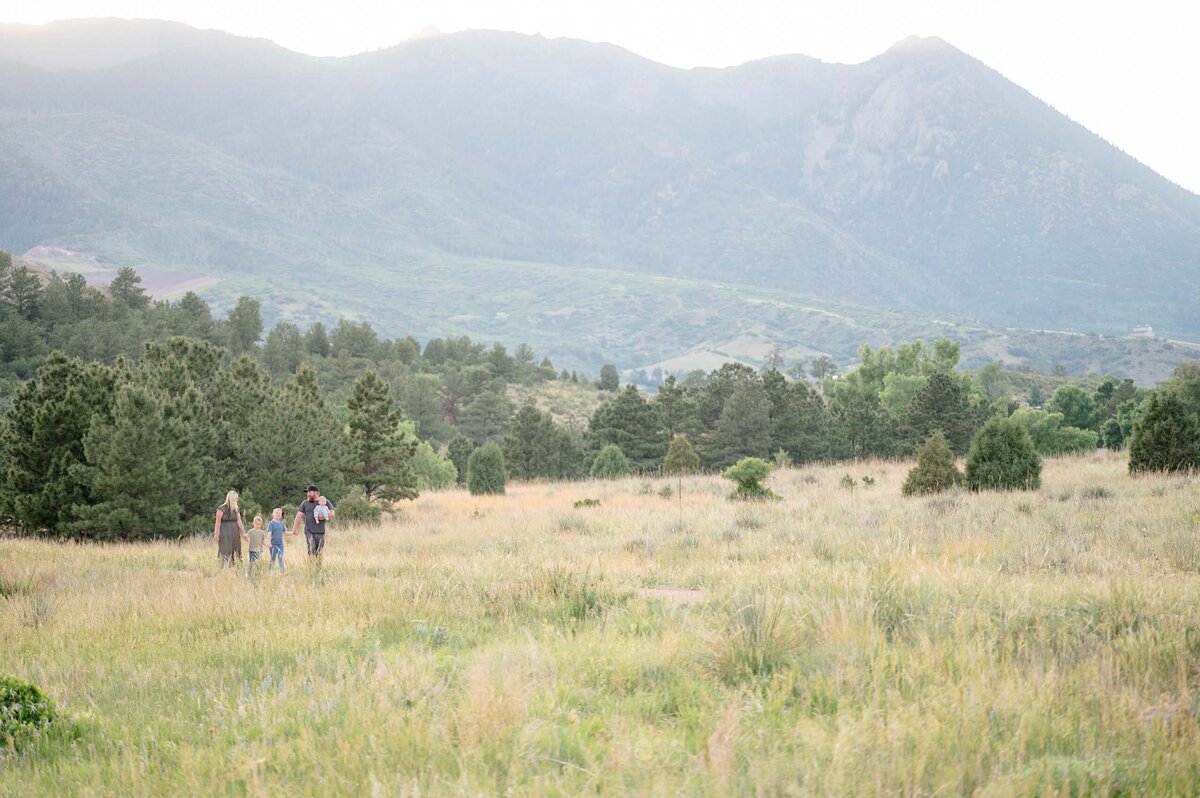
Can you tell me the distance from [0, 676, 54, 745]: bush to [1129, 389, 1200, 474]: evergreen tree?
882 inches

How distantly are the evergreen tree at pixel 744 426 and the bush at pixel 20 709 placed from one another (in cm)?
4764

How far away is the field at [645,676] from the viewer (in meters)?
4.23

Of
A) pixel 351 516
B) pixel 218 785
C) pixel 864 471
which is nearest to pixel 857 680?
pixel 218 785

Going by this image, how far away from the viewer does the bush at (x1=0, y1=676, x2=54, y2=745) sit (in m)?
5.41

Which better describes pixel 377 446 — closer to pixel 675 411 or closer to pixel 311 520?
pixel 311 520

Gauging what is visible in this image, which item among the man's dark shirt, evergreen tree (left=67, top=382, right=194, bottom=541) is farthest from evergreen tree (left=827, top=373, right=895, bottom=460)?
the man's dark shirt

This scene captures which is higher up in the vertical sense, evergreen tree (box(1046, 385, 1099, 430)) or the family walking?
evergreen tree (box(1046, 385, 1099, 430))

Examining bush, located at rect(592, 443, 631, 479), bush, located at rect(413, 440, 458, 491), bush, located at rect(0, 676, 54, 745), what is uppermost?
bush, located at rect(0, 676, 54, 745)

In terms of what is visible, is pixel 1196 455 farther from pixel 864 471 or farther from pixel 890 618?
pixel 890 618

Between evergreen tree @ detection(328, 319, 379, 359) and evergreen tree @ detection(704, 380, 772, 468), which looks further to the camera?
evergreen tree @ detection(328, 319, 379, 359)

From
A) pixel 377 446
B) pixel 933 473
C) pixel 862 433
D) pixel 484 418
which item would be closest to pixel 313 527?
pixel 377 446

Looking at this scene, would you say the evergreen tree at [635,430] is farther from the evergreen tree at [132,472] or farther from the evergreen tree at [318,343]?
the evergreen tree at [318,343]

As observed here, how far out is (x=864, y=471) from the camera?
33812 mm

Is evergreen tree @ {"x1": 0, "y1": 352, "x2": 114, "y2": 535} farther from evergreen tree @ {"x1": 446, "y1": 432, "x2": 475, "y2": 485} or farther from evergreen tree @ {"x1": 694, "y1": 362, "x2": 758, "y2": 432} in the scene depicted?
evergreen tree @ {"x1": 694, "y1": 362, "x2": 758, "y2": 432}
